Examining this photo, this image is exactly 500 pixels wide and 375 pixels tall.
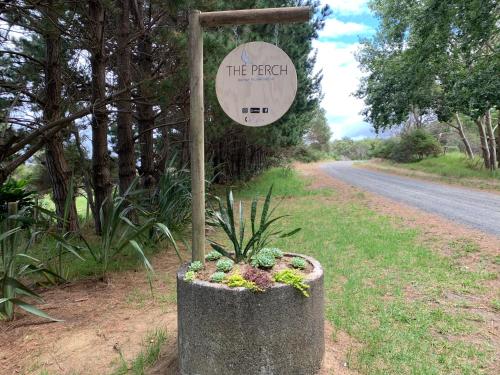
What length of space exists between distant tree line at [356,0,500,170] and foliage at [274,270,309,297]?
12.3m

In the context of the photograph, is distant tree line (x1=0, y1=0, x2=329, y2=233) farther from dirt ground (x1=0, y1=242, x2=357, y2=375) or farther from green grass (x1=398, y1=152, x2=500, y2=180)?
green grass (x1=398, y1=152, x2=500, y2=180)

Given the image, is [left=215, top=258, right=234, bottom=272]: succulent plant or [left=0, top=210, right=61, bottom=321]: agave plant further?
[left=0, top=210, right=61, bottom=321]: agave plant

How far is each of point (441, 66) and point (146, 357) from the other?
16224 mm

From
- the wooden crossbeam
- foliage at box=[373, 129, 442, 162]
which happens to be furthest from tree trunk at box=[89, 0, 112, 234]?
foliage at box=[373, 129, 442, 162]

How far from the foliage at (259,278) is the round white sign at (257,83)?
966mm

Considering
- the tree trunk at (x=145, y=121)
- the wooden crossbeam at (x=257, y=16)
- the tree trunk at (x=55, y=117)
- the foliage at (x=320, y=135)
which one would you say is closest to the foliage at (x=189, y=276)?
the wooden crossbeam at (x=257, y=16)

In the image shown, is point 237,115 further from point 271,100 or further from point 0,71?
point 0,71

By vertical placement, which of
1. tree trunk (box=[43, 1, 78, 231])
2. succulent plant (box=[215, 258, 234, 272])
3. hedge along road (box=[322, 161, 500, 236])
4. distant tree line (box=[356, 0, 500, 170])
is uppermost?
distant tree line (box=[356, 0, 500, 170])

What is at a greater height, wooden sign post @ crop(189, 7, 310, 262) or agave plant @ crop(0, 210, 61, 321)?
wooden sign post @ crop(189, 7, 310, 262)

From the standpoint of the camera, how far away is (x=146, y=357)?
2824 mm

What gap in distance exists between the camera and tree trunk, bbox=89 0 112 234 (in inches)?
195

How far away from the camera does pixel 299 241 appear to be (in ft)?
20.8

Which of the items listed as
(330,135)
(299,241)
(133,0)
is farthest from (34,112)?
(330,135)

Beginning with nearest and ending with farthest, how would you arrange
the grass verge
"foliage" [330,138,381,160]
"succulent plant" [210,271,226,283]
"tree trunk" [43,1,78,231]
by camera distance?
"succulent plant" [210,271,226,283] < "tree trunk" [43,1,78,231] < the grass verge < "foliage" [330,138,381,160]
